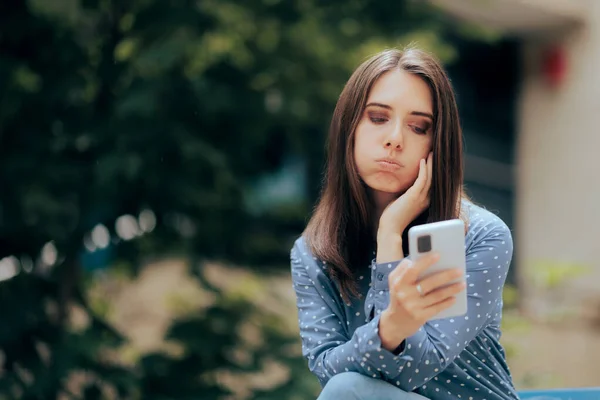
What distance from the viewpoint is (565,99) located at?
7.18 meters

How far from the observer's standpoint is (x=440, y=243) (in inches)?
70.1

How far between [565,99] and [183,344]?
428 cm

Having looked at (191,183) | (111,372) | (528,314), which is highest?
(191,183)

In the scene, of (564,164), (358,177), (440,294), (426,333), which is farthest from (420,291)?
(564,164)

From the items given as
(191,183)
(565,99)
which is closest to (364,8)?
(191,183)

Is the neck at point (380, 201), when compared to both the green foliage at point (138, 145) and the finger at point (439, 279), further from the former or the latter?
the green foliage at point (138, 145)

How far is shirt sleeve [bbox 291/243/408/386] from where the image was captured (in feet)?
6.49

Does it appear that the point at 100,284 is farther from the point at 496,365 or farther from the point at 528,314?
the point at 528,314

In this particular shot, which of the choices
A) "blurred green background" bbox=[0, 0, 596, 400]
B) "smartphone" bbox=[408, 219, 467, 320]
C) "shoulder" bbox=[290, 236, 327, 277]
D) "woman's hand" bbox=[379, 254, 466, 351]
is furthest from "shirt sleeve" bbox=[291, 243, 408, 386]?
"blurred green background" bbox=[0, 0, 596, 400]

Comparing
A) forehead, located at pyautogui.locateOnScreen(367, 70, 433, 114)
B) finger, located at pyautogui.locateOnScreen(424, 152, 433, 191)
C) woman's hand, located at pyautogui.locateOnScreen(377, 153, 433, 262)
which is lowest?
woman's hand, located at pyautogui.locateOnScreen(377, 153, 433, 262)

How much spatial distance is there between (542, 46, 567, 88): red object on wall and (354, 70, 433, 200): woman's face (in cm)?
537

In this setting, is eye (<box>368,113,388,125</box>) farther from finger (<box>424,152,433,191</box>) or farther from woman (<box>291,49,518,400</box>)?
finger (<box>424,152,433,191</box>)

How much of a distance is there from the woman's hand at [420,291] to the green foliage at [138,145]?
2.10 m

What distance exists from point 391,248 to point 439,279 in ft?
0.92
